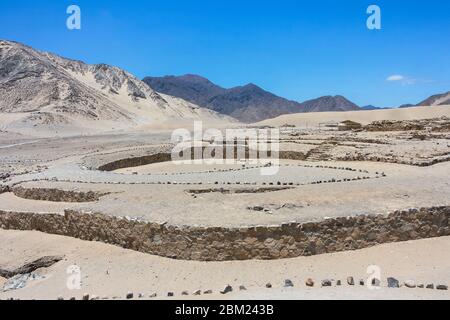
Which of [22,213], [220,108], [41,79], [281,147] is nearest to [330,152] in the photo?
[281,147]

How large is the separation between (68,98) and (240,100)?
3396 inches

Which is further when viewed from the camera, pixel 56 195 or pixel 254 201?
pixel 56 195

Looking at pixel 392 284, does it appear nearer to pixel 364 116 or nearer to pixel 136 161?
pixel 136 161

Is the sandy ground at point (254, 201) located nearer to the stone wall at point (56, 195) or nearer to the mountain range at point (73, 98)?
the stone wall at point (56, 195)

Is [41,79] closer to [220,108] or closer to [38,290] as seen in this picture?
[38,290]

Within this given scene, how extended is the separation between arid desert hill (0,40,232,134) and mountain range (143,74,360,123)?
155ft

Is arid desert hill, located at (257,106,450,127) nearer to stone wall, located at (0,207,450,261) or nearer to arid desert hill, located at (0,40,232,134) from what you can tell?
arid desert hill, located at (0,40,232,134)

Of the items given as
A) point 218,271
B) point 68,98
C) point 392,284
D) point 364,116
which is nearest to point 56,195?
point 218,271

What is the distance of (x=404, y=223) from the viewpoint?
833cm

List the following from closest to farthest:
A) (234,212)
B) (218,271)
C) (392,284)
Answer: (392,284)
(218,271)
(234,212)

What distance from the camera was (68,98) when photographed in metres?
61.4

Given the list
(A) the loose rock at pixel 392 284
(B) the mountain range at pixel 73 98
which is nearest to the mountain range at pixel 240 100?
(B) the mountain range at pixel 73 98

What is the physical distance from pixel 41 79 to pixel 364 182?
6229 cm

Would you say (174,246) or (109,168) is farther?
(109,168)
